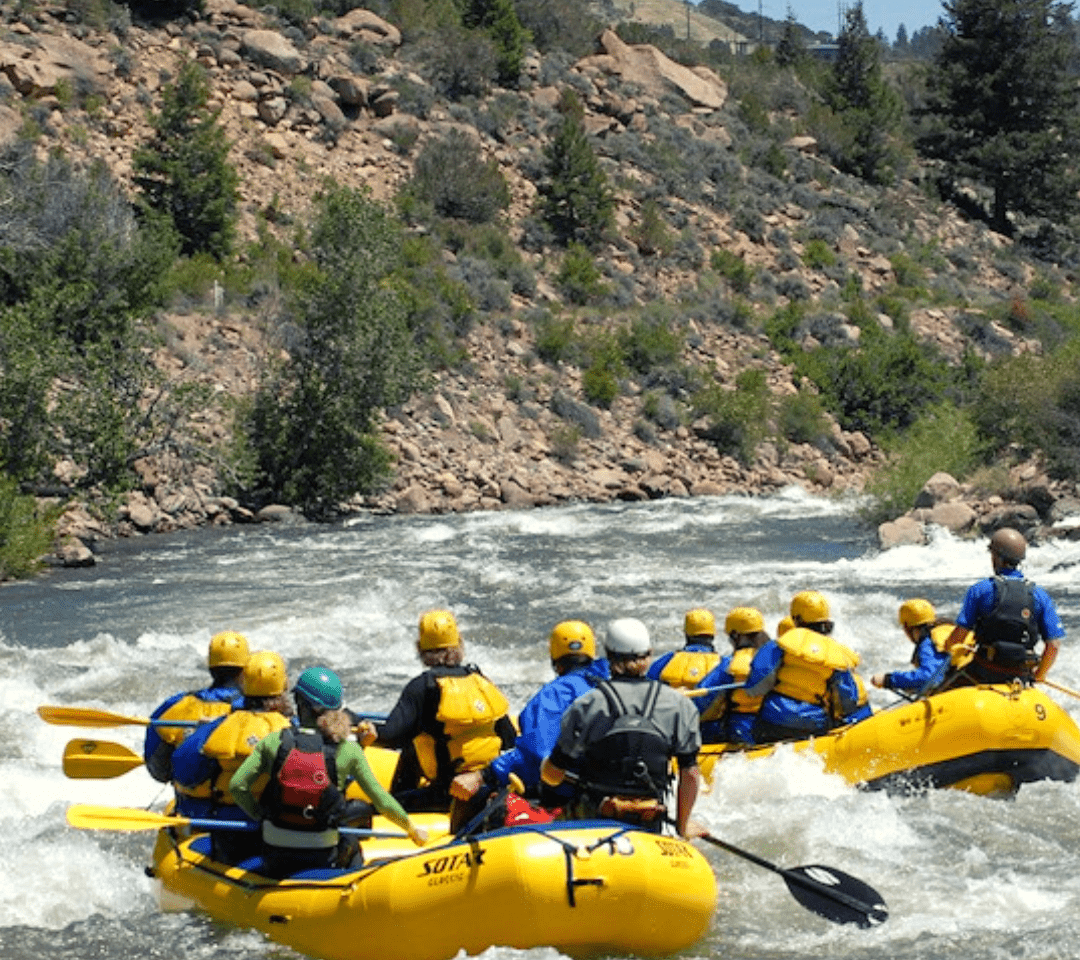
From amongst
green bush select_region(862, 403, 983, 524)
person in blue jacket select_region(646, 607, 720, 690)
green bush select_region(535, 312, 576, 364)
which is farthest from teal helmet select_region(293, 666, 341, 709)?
green bush select_region(535, 312, 576, 364)

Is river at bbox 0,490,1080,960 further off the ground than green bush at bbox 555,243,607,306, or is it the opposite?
green bush at bbox 555,243,607,306

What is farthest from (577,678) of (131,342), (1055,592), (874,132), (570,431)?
(874,132)

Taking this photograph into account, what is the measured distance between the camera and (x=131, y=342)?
22.8 m

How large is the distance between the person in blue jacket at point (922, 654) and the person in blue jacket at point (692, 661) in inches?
37.3

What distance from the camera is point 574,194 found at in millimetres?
38719

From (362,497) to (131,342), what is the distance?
4.82 meters

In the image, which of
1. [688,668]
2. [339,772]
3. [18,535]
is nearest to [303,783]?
[339,772]

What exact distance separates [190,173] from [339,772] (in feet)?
88.2

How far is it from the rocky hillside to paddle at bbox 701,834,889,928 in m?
14.7

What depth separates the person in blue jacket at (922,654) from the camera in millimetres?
9703

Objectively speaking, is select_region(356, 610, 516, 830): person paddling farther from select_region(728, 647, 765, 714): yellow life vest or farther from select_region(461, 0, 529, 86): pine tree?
select_region(461, 0, 529, 86): pine tree

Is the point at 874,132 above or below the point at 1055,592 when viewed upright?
above

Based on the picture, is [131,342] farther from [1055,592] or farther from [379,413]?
[1055,592]

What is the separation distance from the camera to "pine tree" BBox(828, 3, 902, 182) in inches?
1879
